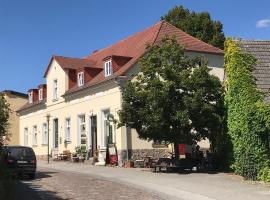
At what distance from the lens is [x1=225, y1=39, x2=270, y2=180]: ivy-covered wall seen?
22312 millimetres

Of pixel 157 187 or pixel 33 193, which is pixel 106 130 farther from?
pixel 33 193

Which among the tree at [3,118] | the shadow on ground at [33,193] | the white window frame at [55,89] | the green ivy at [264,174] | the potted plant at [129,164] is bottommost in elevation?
the shadow on ground at [33,193]

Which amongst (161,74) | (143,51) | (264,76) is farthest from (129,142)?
(264,76)

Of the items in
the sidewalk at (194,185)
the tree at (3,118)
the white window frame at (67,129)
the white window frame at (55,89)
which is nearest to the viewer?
→ the sidewalk at (194,185)

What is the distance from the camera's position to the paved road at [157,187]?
58.5 feet

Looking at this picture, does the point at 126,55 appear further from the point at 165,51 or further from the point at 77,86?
the point at 165,51

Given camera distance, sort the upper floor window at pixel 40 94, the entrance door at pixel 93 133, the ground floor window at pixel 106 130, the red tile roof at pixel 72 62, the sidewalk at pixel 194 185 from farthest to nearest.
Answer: the upper floor window at pixel 40 94 < the red tile roof at pixel 72 62 < the entrance door at pixel 93 133 < the ground floor window at pixel 106 130 < the sidewalk at pixel 194 185

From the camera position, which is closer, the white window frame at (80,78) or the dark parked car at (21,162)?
the dark parked car at (21,162)

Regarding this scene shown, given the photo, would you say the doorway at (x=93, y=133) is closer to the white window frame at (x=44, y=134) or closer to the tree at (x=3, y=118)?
the white window frame at (x=44, y=134)

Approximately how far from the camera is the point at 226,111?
26469mm

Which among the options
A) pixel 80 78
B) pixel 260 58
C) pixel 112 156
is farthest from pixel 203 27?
pixel 260 58

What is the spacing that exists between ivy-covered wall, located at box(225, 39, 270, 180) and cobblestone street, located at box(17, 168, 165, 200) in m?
5.64

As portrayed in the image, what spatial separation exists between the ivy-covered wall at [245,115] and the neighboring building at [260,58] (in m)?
0.97

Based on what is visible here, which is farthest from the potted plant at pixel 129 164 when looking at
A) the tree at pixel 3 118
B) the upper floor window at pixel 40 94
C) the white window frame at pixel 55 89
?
the upper floor window at pixel 40 94
